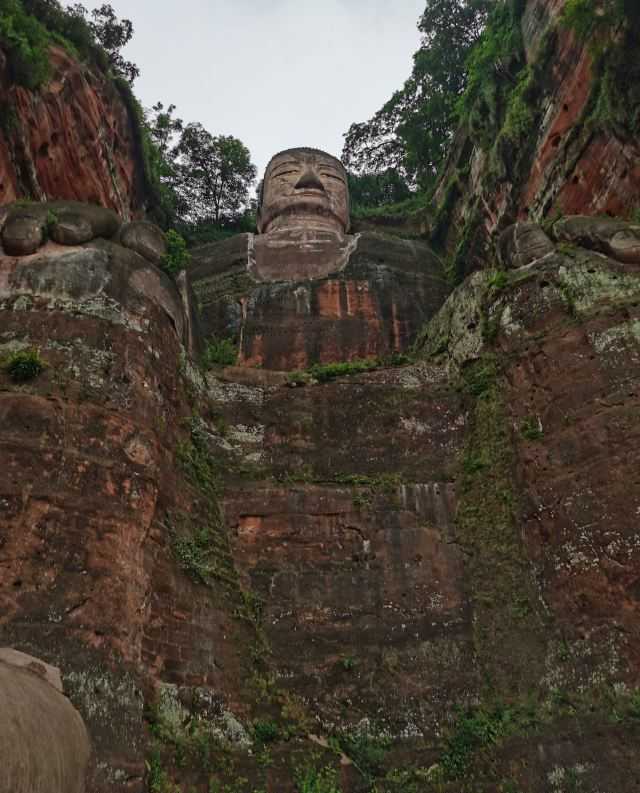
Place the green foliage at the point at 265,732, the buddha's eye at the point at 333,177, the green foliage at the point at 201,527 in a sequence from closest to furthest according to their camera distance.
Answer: the green foliage at the point at 265,732 → the green foliage at the point at 201,527 → the buddha's eye at the point at 333,177

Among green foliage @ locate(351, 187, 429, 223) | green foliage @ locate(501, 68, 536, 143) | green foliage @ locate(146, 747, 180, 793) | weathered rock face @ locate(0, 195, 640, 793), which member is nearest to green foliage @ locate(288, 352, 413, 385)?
weathered rock face @ locate(0, 195, 640, 793)

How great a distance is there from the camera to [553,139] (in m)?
15.3

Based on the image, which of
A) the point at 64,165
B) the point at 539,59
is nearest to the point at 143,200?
the point at 64,165

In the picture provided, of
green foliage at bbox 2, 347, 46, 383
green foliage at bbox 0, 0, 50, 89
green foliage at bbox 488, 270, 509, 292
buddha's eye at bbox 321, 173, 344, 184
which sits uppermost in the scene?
buddha's eye at bbox 321, 173, 344, 184

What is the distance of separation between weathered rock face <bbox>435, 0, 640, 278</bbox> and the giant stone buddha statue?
6.44 ft

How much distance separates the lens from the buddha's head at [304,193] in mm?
Answer: 24906

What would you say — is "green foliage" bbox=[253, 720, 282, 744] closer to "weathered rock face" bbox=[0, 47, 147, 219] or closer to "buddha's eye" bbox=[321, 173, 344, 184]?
"weathered rock face" bbox=[0, 47, 147, 219]

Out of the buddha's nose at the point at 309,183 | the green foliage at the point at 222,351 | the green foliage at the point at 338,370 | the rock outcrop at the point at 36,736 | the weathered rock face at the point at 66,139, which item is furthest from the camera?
the buddha's nose at the point at 309,183

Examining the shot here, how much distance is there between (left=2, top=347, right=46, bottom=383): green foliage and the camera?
9.43m

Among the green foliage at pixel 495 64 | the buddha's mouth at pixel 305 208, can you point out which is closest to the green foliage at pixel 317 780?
the green foliage at pixel 495 64

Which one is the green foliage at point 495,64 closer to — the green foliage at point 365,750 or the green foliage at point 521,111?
the green foliage at point 521,111

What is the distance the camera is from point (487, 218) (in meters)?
18.5

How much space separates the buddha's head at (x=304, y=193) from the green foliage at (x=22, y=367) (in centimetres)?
1573

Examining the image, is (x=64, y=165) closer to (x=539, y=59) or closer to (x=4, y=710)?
(x=539, y=59)
